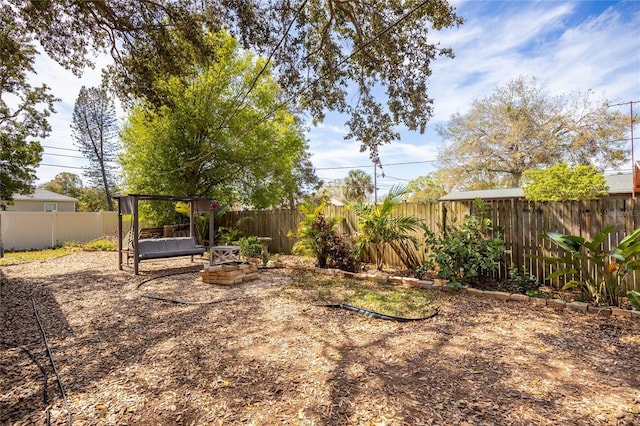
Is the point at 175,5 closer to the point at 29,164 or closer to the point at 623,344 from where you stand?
the point at 623,344

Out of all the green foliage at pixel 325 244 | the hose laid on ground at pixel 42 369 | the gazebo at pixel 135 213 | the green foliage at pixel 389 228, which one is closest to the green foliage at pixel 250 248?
the gazebo at pixel 135 213

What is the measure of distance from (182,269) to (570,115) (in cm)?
2177

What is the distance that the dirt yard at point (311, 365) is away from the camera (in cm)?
204

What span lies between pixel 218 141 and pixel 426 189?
818 inches

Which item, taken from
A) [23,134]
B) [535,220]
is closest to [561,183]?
[535,220]

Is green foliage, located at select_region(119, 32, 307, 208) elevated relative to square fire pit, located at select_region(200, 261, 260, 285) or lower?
elevated

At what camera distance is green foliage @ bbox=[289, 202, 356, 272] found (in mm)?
6777

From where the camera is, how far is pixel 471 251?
512 centimetres

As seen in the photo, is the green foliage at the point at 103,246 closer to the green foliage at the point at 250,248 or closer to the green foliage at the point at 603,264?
the green foliage at the point at 250,248

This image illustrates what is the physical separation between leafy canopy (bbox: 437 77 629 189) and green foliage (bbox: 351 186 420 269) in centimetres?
1334

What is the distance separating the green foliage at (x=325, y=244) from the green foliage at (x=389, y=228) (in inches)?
14.3

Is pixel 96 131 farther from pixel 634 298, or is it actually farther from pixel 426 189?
pixel 634 298

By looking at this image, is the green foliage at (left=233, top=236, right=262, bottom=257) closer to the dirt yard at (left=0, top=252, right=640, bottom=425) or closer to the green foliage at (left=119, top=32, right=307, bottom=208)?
the green foliage at (left=119, top=32, right=307, bottom=208)

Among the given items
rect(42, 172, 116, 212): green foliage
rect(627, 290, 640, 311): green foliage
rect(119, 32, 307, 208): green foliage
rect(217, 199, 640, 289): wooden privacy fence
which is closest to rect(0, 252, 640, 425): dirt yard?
rect(627, 290, 640, 311): green foliage
